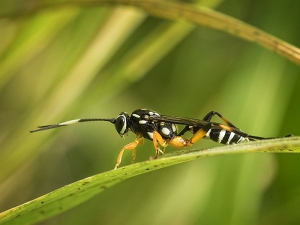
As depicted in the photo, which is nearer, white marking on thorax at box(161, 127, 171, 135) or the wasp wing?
the wasp wing

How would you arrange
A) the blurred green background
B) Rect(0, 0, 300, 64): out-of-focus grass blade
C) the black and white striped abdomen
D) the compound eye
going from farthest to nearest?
the blurred green background < the compound eye < the black and white striped abdomen < Rect(0, 0, 300, 64): out-of-focus grass blade

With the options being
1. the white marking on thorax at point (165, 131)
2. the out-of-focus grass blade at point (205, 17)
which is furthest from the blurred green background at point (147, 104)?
the white marking on thorax at point (165, 131)

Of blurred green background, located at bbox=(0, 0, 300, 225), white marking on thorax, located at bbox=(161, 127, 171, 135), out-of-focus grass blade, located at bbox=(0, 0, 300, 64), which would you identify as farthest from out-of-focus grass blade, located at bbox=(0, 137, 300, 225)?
blurred green background, located at bbox=(0, 0, 300, 225)

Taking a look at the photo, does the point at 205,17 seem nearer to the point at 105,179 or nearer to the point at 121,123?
the point at 121,123

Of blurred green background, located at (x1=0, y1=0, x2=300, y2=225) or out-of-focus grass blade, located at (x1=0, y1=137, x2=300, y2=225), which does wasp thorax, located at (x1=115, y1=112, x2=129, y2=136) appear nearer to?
blurred green background, located at (x1=0, y1=0, x2=300, y2=225)

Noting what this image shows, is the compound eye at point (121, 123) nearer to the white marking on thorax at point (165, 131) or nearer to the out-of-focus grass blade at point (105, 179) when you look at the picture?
the white marking on thorax at point (165, 131)

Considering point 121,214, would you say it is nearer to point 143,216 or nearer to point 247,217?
point 143,216
